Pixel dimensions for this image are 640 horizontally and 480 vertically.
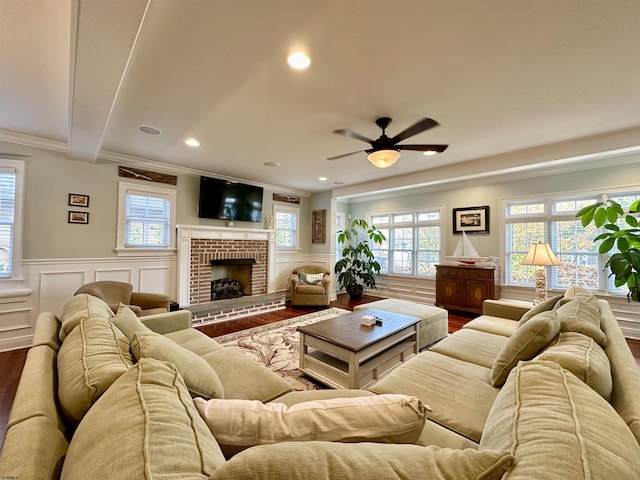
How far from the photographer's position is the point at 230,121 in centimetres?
287

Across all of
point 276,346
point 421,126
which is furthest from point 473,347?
point 276,346

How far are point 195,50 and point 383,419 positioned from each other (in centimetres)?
233

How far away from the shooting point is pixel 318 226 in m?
6.51

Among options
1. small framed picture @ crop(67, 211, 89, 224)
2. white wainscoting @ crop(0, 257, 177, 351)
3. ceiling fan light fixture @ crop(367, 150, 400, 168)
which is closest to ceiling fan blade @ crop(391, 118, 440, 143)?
ceiling fan light fixture @ crop(367, 150, 400, 168)

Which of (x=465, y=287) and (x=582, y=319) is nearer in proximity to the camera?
(x=582, y=319)

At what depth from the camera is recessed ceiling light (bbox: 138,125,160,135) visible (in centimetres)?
302

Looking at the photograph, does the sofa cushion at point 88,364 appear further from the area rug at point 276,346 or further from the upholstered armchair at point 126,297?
the upholstered armchair at point 126,297

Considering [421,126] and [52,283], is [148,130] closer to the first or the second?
[52,283]

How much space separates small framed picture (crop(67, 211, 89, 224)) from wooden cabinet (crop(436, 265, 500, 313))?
565 centimetres

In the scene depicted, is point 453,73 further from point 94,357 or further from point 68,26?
point 94,357

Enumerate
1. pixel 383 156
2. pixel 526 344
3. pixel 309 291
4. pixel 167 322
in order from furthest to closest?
pixel 309 291 → pixel 383 156 → pixel 167 322 → pixel 526 344

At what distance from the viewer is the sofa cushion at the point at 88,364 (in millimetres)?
847

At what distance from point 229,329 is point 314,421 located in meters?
3.51

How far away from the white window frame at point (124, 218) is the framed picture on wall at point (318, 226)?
304 cm
